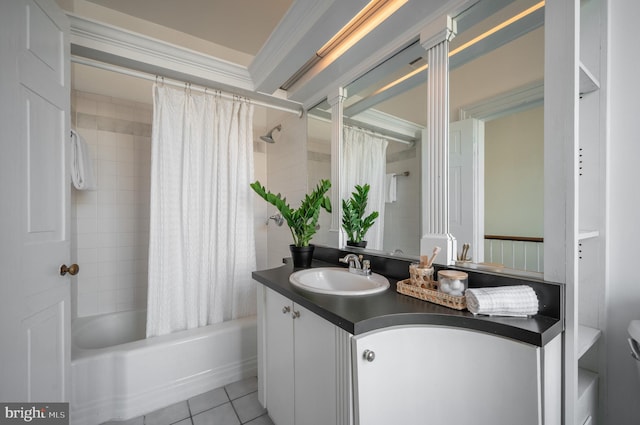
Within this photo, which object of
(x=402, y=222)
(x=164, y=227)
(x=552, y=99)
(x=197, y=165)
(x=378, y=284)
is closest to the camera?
(x=552, y=99)

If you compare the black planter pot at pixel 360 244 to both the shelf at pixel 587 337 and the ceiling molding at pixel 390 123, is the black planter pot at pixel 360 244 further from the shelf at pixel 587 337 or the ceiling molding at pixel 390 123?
the shelf at pixel 587 337

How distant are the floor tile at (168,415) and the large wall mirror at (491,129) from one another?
5.23 ft

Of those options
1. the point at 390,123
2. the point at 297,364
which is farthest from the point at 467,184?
the point at 297,364

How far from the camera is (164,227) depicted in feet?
5.53

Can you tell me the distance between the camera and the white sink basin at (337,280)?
4.02ft

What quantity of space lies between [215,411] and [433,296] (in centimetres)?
146

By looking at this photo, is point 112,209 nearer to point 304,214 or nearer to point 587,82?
point 304,214

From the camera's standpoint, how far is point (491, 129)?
3.63ft

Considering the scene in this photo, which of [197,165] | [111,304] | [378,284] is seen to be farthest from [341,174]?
[111,304]

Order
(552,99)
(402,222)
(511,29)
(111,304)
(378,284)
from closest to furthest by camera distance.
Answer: (552,99)
(511,29)
(378,284)
(402,222)
(111,304)

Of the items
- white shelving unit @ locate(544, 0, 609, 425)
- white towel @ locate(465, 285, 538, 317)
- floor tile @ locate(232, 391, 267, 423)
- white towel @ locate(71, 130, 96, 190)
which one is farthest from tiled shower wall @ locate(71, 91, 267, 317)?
white shelving unit @ locate(544, 0, 609, 425)

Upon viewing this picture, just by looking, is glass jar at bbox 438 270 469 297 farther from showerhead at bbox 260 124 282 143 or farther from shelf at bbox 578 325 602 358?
showerhead at bbox 260 124 282 143

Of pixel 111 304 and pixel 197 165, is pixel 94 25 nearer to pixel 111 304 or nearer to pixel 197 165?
pixel 197 165

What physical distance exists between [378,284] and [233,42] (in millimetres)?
2491
